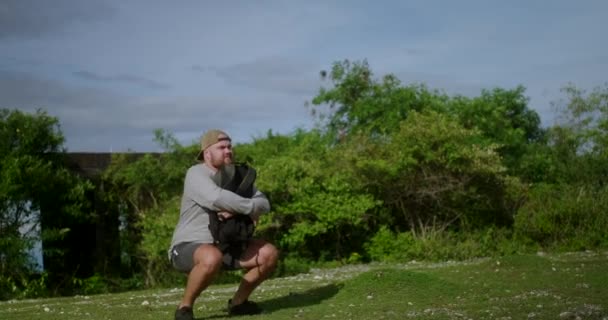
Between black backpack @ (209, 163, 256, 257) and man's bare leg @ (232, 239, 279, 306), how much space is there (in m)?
0.08

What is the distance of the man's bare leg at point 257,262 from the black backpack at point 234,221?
8cm

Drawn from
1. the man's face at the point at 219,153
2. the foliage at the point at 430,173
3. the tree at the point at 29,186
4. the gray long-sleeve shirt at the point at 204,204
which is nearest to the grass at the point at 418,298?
the gray long-sleeve shirt at the point at 204,204

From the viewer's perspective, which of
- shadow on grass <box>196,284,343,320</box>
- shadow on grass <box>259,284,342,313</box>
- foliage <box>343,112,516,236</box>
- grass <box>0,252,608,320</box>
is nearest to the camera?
grass <box>0,252,608,320</box>

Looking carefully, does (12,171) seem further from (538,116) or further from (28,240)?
(538,116)

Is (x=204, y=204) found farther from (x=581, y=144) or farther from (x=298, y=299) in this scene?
(x=581, y=144)

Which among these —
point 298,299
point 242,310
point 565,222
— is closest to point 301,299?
point 298,299

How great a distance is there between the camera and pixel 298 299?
30.5 ft

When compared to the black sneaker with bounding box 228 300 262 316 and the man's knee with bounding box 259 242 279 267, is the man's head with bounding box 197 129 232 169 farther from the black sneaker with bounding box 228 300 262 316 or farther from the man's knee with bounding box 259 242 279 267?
the black sneaker with bounding box 228 300 262 316

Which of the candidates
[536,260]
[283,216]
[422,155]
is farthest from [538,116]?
[536,260]

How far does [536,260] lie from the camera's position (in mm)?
11117

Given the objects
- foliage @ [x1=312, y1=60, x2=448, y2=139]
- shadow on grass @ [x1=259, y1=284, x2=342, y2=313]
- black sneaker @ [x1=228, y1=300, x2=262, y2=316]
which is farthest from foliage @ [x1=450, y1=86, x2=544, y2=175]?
black sneaker @ [x1=228, y1=300, x2=262, y2=316]

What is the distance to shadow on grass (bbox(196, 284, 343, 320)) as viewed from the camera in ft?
28.5

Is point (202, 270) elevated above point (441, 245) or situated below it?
above

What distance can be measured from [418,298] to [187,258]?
218cm
